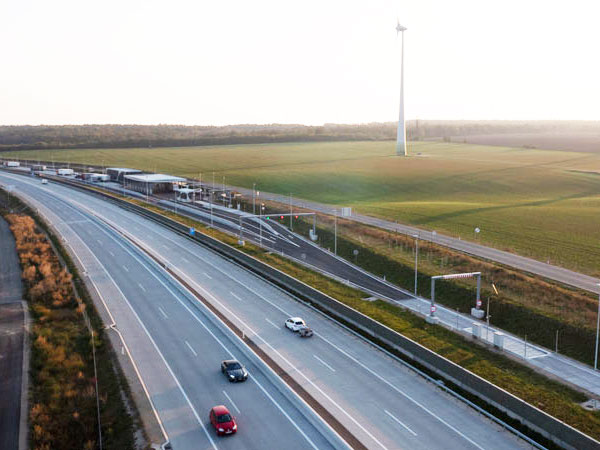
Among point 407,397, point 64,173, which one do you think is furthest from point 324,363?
point 64,173

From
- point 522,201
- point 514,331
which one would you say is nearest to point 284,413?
point 514,331

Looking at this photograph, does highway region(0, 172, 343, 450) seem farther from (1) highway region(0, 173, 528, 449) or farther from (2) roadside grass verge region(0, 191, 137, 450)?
(2) roadside grass verge region(0, 191, 137, 450)

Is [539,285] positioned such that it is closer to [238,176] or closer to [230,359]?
[230,359]

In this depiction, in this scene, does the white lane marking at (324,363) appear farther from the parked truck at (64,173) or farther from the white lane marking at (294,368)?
the parked truck at (64,173)

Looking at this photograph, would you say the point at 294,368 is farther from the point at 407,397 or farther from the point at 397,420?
the point at 397,420

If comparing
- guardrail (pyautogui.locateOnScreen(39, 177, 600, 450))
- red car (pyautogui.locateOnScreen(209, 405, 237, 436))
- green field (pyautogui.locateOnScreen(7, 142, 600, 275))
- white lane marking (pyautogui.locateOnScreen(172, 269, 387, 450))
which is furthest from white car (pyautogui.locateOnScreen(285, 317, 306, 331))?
green field (pyautogui.locateOnScreen(7, 142, 600, 275))
